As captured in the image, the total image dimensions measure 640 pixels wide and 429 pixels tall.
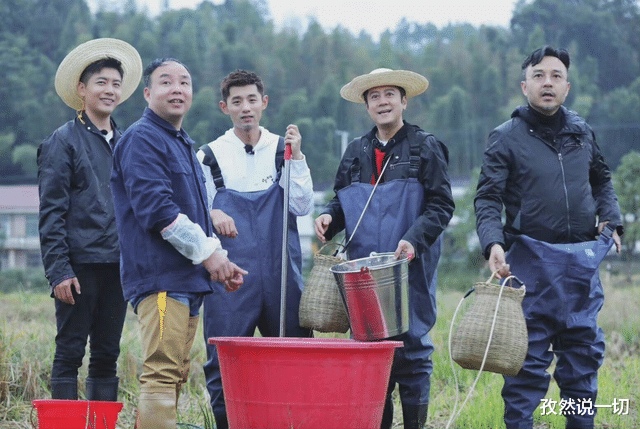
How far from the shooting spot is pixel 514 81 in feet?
259

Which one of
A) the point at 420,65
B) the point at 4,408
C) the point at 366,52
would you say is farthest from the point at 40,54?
the point at 4,408

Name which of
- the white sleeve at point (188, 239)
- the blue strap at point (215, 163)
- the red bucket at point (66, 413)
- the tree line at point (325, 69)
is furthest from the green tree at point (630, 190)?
the tree line at point (325, 69)

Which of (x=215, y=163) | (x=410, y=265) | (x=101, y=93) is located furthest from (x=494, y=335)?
(x=101, y=93)

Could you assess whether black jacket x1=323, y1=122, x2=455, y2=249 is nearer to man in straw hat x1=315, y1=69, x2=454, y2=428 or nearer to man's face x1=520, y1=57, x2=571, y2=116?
man in straw hat x1=315, y1=69, x2=454, y2=428

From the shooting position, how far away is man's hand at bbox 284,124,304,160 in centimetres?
507

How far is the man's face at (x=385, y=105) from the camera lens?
525 cm

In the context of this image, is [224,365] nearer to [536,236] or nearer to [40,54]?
[536,236]

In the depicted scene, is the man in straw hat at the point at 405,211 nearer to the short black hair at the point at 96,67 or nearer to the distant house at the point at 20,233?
the short black hair at the point at 96,67

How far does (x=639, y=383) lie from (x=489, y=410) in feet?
5.88

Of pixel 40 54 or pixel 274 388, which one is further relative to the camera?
pixel 40 54

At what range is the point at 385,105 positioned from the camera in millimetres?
5277

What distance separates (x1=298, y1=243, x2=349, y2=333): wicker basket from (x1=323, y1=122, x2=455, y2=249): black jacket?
1.53ft

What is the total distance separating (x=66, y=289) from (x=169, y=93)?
53.3 inches

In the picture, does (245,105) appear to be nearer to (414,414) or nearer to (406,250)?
(406,250)
